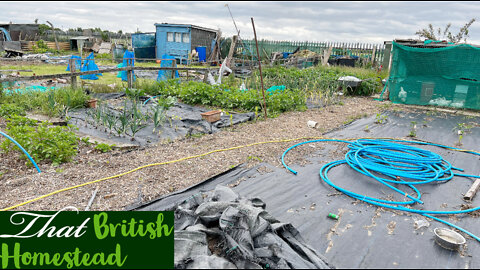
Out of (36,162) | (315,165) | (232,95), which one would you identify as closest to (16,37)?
(232,95)

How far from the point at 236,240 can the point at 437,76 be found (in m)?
8.26

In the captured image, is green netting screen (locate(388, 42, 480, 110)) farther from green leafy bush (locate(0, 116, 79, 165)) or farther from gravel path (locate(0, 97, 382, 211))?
green leafy bush (locate(0, 116, 79, 165))

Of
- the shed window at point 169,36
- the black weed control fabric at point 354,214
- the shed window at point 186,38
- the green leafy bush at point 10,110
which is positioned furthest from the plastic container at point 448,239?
the shed window at point 169,36

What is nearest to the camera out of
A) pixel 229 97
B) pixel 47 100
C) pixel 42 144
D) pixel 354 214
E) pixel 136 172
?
pixel 354 214

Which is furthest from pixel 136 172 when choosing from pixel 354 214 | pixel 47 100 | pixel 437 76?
pixel 437 76

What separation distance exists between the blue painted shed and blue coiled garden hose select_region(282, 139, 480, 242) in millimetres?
16656

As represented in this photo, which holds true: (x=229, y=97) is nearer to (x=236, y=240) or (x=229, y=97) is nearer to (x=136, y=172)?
(x=136, y=172)

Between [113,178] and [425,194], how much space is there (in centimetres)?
348

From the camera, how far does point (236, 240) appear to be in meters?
2.35

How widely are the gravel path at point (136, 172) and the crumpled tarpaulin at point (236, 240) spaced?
900 millimetres

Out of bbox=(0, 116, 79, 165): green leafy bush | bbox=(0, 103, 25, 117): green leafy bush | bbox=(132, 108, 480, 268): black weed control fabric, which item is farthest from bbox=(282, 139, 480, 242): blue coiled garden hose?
bbox=(0, 103, 25, 117): green leafy bush

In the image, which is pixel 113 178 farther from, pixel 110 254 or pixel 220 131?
pixel 220 131

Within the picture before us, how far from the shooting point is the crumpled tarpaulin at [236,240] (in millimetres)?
2167

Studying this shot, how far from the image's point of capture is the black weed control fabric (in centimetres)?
247
